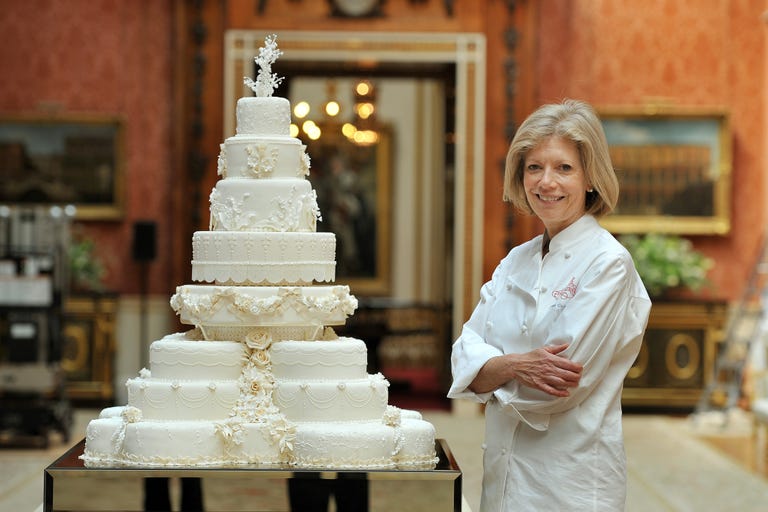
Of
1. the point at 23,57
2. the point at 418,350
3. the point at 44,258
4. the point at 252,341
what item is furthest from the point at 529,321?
the point at 418,350

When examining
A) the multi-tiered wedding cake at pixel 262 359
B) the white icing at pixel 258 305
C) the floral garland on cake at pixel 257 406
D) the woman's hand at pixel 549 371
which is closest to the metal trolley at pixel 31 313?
the multi-tiered wedding cake at pixel 262 359

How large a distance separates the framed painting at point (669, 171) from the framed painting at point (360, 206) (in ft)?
18.2

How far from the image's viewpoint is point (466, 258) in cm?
1194

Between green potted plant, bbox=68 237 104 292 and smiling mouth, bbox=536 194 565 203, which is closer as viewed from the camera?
smiling mouth, bbox=536 194 565 203

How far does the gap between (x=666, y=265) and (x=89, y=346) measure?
233 inches

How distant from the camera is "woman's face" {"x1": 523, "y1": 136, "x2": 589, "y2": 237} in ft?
11.8

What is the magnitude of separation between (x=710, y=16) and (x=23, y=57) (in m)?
7.21

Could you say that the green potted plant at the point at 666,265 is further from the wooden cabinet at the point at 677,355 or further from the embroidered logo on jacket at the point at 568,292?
the embroidered logo on jacket at the point at 568,292

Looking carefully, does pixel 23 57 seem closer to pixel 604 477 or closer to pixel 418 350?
pixel 418 350

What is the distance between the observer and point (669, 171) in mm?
12648

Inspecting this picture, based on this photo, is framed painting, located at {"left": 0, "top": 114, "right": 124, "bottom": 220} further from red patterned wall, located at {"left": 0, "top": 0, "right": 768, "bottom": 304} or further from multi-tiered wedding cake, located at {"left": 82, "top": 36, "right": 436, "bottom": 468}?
multi-tiered wedding cake, located at {"left": 82, "top": 36, "right": 436, "bottom": 468}

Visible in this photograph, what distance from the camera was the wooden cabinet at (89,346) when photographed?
12125 mm

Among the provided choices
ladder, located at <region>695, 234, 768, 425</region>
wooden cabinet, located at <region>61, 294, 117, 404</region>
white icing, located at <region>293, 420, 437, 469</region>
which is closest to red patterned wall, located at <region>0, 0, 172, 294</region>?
wooden cabinet, located at <region>61, 294, 117, 404</region>

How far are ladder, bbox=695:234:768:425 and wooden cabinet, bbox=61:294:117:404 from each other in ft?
19.3
